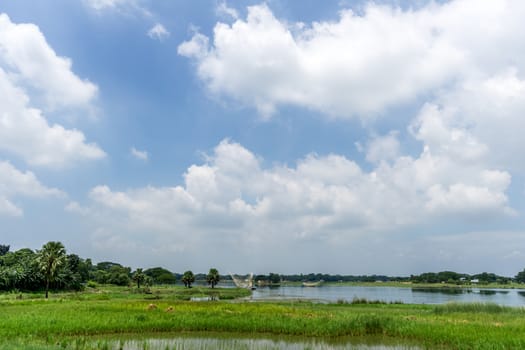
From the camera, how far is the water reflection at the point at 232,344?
62.9 ft

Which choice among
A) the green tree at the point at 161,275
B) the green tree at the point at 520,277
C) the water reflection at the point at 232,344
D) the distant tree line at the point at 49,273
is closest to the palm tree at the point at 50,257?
the distant tree line at the point at 49,273

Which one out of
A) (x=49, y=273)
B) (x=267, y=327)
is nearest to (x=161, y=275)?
(x=49, y=273)

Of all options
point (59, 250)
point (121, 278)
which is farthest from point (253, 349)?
point (121, 278)

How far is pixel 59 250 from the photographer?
55500 millimetres

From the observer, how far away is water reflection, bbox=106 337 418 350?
19.2 meters

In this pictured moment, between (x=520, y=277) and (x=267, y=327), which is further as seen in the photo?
(x=520, y=277)

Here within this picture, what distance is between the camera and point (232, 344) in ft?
66.3

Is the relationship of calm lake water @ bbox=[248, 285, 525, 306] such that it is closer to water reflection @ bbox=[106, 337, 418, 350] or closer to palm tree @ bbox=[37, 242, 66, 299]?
water reflection @ bbox=[106, 337, 418, 350]

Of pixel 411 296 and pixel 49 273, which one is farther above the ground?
pixel 49 273

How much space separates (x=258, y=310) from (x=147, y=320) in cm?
1049

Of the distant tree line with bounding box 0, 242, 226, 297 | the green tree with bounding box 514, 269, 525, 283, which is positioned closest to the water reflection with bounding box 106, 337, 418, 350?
the distant tree line with bounding box 0, 242, 226, 297

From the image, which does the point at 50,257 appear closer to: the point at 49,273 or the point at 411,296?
the point at 49,273

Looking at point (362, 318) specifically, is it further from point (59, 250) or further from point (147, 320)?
point (59, 250)

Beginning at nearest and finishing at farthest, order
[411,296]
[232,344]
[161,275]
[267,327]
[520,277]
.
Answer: [232,344], [267,327], [411,296], [161,275], [520,277]
